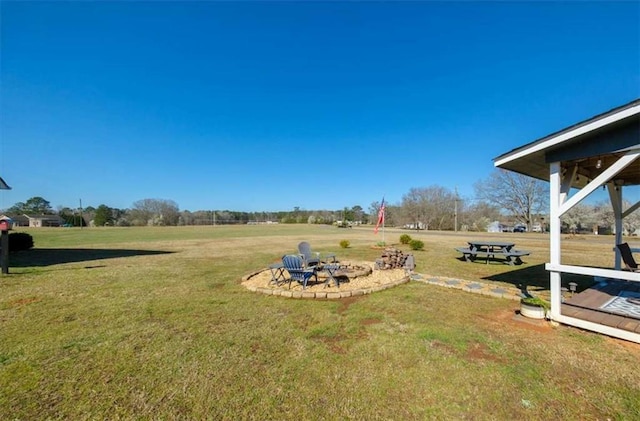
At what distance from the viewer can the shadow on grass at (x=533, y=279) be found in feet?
22.2

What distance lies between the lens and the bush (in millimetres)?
13250

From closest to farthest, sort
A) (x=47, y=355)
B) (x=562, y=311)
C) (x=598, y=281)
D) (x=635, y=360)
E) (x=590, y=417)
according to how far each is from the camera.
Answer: (x=590, y=417), (x=635, y=360), (x=47, y=355), (x=562, y=311), (x=598, y=281)

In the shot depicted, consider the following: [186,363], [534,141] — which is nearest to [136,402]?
[186,363]

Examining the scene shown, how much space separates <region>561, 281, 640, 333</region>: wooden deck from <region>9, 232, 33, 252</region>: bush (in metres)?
21.7

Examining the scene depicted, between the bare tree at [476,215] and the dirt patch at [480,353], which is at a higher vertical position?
the bare tree at [476,215]

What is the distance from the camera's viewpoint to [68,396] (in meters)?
2.65

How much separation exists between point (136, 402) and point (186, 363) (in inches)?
28.1

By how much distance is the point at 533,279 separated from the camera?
7.70m

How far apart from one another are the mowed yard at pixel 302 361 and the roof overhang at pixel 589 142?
9.29 ft

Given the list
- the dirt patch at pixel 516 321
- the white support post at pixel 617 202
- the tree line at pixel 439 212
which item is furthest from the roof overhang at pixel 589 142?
the tree line at pixel 439 212

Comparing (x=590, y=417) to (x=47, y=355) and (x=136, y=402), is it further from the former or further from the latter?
(x=47, y=355)

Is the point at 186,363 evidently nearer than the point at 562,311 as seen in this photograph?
Yes

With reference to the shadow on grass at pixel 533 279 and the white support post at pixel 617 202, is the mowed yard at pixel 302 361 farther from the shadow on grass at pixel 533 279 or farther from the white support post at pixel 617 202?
the white support post at pixel 617 202

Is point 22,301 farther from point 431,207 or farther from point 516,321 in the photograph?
point 431,207
